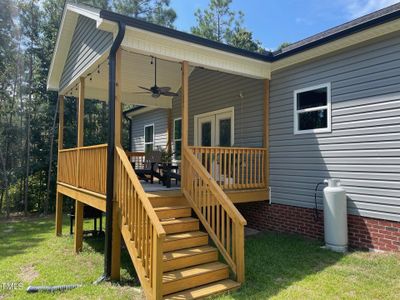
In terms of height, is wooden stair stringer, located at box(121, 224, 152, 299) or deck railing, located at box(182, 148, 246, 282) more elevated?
deck railing, located at box(182, 148, 246, 282)

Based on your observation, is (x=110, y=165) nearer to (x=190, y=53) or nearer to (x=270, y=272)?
(x=190, y=53)

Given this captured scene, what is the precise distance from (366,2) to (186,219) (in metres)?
16.4

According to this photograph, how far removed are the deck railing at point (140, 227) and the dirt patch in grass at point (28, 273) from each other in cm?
221

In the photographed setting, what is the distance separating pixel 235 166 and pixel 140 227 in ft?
11.2

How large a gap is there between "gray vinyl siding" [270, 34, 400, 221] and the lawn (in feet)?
3.31

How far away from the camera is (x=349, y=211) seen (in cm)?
586

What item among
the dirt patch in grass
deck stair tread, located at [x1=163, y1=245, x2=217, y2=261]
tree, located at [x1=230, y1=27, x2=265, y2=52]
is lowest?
the dirt patch in grass

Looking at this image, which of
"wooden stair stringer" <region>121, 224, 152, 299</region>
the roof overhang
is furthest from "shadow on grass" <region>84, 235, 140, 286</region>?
the roof overhang

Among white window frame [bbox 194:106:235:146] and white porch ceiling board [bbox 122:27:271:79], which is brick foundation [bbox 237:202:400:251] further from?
white porch ceiling board [bbox 122:27:271:79]

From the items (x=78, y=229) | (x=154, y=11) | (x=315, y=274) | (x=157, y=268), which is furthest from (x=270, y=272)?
(x=154, y=11)

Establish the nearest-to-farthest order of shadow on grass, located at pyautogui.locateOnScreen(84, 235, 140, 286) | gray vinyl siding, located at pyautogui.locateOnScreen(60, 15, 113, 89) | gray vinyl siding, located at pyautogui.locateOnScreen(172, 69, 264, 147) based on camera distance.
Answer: shadow on grass, located at pyautogui.locateOnScreen(84, 235, 140, 286) → gray vinyl siding, located at pyautogui.locateOnScreen(60, 15, 113, 89) → gray vinyl siding, located at pyautogui.locateOnScreen(172, 69, 264, 147)

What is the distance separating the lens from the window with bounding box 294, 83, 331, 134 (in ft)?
20.6

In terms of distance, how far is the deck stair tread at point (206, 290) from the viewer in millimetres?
3850

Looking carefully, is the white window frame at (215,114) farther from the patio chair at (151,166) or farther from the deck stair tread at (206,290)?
the deck stair tread at (206,290)
